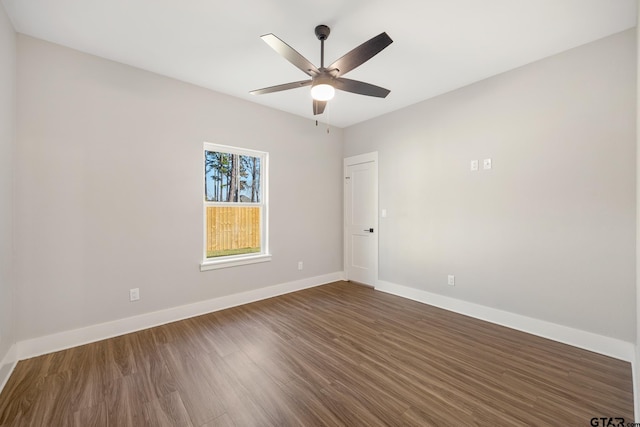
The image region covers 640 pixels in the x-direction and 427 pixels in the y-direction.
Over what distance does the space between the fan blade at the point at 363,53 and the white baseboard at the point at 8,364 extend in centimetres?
330

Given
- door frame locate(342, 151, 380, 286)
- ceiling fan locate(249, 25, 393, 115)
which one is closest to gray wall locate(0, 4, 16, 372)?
ceiling fan locate(249, 25, 393, 115)

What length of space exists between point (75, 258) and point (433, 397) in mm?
3228

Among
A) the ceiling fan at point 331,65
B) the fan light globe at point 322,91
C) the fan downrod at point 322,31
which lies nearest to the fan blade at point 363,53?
the ceiling fan at point 331,65

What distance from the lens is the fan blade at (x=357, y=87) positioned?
85.3 inches

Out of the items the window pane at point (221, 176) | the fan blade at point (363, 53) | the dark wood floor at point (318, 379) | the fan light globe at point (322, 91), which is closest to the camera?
the dark wood floor at point (318, 379)

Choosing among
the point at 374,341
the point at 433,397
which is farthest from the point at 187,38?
the point at 433,397

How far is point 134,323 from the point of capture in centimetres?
273

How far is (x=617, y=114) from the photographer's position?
2256 millimetres

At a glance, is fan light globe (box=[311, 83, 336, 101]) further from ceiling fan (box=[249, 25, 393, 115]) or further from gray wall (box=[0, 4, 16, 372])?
gray wall (box=[0, 4, 16, 372])

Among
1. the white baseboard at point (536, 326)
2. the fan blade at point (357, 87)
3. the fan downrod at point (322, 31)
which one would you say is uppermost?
the fan downrod at point (322, 31)

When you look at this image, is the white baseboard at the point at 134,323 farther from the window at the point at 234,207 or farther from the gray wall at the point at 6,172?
the window at the point at 234,207

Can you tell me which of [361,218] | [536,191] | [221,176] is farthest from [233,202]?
[536,191]

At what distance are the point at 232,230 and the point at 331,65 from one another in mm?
2466

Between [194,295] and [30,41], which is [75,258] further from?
[30,41]
